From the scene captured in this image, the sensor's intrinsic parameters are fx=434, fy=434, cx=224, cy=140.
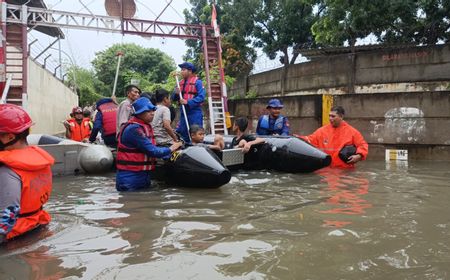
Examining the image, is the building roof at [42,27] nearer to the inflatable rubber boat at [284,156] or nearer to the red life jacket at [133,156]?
the inflatable rubber boat at [284,156]

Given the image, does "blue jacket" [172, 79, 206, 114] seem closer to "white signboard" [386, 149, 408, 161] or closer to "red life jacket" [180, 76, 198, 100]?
"red life jacket" [180, 76, 198, 100]

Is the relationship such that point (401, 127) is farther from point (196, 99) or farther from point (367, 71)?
point (196, 99)

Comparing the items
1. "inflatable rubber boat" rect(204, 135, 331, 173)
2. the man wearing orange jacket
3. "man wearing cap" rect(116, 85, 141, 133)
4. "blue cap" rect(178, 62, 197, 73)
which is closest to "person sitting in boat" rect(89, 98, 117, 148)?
"man wearing cap" rect(116, 85, 141, 133)

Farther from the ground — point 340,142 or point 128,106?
point 128,106

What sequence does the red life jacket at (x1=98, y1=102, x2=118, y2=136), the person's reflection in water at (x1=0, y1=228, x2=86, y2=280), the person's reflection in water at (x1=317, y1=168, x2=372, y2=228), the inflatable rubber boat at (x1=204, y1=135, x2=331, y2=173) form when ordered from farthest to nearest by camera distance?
the red life jacket at (x1=98, y1=102, x2=118, y2=136) < the inflatable rubber boat at (x1=204, y1=135, x2=331, y2=173) < the person's reflection in water at (x1=317, y1=168, x2=372, y2=228) < the person's reflection in water at (x1=0, y1=228, x2=86, y2=280)

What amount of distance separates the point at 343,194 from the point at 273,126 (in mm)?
2979

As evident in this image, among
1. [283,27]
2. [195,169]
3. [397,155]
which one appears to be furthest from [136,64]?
[195,169]

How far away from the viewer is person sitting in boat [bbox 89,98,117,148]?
7.88 metres

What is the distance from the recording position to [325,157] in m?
6.59

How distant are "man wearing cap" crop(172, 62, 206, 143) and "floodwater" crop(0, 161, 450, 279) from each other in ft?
7.72

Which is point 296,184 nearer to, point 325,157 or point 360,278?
point 325,157

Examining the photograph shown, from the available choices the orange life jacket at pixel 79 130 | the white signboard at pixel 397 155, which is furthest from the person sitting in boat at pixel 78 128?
the white signboard at pixel 397 155

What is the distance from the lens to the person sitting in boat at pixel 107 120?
7.88 meters

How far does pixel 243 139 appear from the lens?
7133 millimetres
